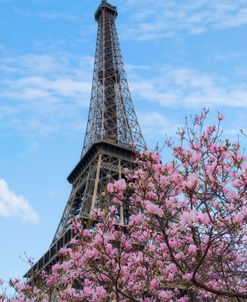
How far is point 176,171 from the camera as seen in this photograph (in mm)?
6613

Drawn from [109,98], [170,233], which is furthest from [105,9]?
[170,233]

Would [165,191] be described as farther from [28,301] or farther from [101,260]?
[28,301]

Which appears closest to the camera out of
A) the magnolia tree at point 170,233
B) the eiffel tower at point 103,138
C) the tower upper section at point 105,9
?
the magnolia tree at point 170,233

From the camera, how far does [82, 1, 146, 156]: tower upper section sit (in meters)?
33.8

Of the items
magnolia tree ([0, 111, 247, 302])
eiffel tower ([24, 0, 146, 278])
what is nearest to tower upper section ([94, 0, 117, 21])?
eiffel tower ([24, 0, 146, 278])

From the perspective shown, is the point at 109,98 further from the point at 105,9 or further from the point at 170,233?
the point at 170,233

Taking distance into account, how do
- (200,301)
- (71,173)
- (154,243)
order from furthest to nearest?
(71,173)
(200,301)
(154,243)

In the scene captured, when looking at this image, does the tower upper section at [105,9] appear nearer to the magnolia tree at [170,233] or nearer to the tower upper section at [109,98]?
the tower upper section at [109,98]

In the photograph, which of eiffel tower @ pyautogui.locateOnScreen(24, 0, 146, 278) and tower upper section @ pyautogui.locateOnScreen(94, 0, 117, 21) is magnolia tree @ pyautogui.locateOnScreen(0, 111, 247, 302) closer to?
eiffel tower @ pyautogui.locateOnScreen(24, 0, 146, 278)

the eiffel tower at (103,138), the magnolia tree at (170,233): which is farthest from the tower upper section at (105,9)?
the magnolia tree at (170,233)

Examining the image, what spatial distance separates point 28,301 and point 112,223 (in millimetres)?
3410

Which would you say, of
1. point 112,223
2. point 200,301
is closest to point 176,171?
point 112,223

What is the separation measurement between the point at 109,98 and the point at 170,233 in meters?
31.9

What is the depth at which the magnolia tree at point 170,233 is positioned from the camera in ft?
17.1
